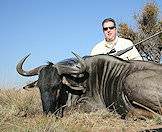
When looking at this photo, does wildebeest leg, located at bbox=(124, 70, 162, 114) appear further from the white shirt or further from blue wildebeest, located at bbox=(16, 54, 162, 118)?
the white shirt

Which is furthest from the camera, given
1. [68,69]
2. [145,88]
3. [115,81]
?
[68,69]

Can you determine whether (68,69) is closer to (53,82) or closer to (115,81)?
(53,82)

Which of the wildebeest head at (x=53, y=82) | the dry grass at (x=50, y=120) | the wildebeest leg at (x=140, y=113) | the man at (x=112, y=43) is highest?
the man at (x=112, y=43)

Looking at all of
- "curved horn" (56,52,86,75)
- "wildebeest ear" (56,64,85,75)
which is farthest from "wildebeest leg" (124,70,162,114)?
"wildebeest ear" (56,64,85,75)

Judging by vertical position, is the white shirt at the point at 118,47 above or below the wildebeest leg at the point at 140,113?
above

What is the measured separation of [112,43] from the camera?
8570 mm

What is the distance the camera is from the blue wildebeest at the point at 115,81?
6527mm

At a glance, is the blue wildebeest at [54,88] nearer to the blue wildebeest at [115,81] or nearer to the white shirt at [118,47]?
the blue wildebeest at [115,81]

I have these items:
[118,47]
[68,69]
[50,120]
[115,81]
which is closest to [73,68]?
[68,69]

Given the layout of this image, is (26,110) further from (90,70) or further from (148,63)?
(148,63)

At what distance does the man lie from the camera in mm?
8297

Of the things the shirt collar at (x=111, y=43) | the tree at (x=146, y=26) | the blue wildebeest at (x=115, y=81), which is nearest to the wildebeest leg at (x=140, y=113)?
the blue wildebeest at (x=115, y=81)

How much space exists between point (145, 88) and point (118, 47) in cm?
210

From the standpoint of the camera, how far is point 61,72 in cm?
740
